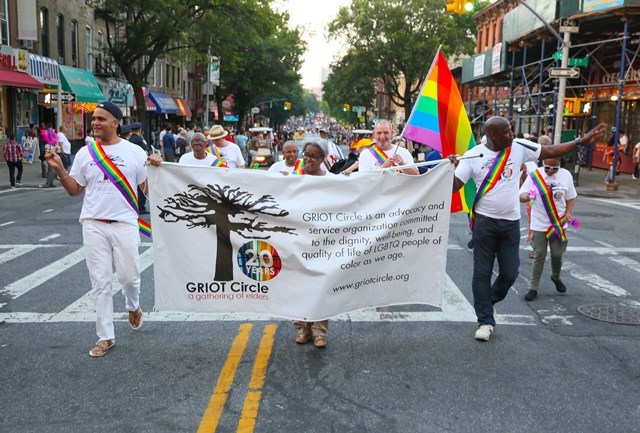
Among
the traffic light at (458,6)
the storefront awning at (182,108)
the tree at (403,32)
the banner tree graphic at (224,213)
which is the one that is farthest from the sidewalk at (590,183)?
the tree at (403,32)

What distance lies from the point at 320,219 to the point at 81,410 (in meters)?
2.19

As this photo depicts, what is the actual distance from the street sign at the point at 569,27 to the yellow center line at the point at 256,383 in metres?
17.4

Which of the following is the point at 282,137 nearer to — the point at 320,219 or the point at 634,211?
the point at 634,211

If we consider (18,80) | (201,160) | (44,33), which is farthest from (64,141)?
(201,160)

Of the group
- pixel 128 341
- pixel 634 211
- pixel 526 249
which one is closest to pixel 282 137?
pixel 634 211

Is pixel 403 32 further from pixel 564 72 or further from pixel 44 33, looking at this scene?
pixel 564 72

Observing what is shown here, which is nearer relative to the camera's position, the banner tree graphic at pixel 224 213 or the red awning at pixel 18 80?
the banner tree graphic at pixel 224 213

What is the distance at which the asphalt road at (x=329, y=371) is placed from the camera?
3.97 metres

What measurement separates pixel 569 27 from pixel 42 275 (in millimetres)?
17486

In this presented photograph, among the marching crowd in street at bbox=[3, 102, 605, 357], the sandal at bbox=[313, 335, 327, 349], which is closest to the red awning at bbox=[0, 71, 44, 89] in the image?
the marching crowd in street at bbox=[3, 102, 605, 357]

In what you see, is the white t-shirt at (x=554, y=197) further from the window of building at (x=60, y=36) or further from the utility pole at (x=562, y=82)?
the window of building at (x=60, y=36)

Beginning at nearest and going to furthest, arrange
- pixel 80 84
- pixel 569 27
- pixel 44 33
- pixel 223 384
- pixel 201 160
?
pixel 223 384 → pixel 201 160 → pixel 569 27 → pixel 44 33 → pixel 80 84

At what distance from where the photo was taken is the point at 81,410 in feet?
13.3

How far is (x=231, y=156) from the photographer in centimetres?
1038
